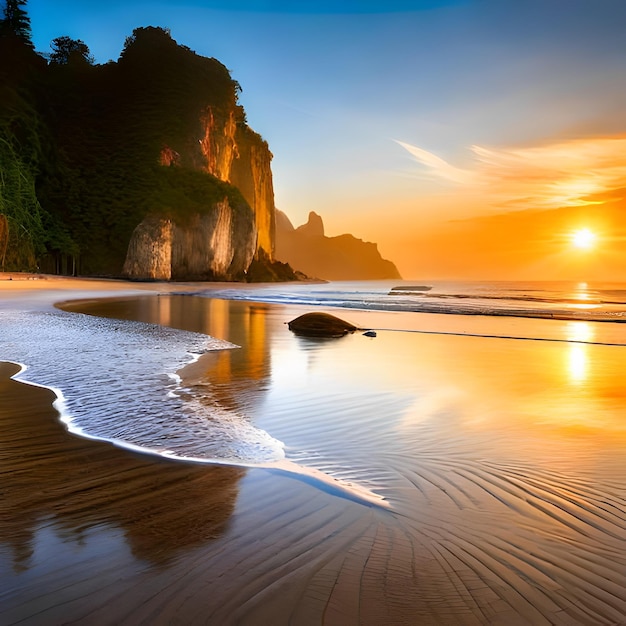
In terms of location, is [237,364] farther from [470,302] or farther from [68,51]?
[68,51]

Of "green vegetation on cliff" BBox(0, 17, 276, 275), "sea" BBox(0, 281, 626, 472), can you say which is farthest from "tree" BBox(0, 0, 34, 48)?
"sea" BBox(0, 281, 626, 472)

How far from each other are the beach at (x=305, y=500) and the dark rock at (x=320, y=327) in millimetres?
6555

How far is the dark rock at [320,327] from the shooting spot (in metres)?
14.1

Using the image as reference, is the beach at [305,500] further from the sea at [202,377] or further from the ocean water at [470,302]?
the ocean water at [470,302]

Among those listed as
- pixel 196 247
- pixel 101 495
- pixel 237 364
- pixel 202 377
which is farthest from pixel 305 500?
pixel 196 247

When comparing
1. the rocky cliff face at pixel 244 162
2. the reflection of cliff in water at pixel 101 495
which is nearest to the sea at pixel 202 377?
the reflection of cliff in water at pixel 101 495

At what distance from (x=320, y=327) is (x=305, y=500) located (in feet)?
36.4

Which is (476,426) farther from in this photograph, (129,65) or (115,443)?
(129,65)

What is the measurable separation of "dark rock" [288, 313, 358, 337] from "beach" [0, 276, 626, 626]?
258 inches

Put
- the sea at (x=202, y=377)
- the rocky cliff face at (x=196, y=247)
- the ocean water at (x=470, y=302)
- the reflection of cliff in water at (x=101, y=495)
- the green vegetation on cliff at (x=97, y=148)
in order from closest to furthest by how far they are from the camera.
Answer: the reflection of cliff in water at (x=101, y=495)
the sea at (x=202, y=377)
the ocean water at (x=470, y=302)
the green vegetation on cliff at (x=97, y=148)
the rocky cliff face at (x=196, y=247)

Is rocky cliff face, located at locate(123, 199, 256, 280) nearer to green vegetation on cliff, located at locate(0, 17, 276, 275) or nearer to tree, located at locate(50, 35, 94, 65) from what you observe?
green vegetation on cliff, located at locate(0, 17, 276, 275)

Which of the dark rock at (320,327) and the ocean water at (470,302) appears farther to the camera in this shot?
the ocean water at (470,302)

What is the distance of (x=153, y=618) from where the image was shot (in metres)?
1.92

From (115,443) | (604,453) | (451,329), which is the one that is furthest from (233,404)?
(451,329)
